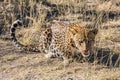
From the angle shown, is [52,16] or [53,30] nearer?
[53,30]

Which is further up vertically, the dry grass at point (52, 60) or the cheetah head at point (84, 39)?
the cheetah head at point (84, 39)

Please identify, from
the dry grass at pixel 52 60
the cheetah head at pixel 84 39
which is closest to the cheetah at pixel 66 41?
the cheetah head at pixel 84 39

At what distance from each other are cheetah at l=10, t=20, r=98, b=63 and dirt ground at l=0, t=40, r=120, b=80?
174 millimetres

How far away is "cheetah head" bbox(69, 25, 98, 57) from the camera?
6.63m

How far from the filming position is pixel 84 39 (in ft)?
21.9

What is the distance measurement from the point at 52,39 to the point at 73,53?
2.14 feet

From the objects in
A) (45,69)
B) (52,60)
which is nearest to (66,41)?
(52,60)

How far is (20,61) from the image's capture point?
7125 mm

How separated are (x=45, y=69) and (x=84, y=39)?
0.79 meters

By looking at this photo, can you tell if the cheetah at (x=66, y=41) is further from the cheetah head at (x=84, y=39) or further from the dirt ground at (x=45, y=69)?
the dirt ground at (x=45, y=69)

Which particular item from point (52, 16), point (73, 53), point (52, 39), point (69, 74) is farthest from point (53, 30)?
point (52, 16)

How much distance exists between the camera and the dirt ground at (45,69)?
6.36 metres

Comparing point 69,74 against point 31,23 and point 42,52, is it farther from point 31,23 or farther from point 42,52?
point 31,23

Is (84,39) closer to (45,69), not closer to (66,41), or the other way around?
(66,41)
